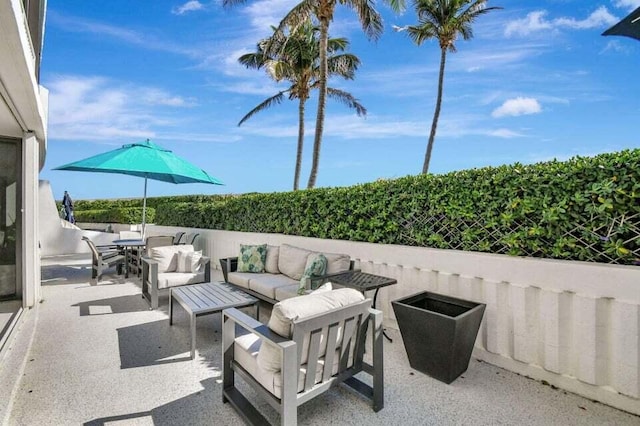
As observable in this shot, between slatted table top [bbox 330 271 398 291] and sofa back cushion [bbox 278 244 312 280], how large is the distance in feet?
2.92

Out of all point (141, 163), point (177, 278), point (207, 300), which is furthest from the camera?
point (141, 163)

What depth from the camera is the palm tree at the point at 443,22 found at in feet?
42.7

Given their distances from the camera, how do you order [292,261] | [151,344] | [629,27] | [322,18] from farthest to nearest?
1. [322,18]
2. [292,261]
3. [151,344]
4. [629,27]

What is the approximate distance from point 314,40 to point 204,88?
203 inches

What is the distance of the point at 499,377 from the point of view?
2809 mm

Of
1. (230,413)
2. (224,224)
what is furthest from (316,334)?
(224,224)

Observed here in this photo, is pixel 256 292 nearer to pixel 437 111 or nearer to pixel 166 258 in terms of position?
pixel 166 258

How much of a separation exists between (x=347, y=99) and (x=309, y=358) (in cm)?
1501

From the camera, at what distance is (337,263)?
413 centimetres

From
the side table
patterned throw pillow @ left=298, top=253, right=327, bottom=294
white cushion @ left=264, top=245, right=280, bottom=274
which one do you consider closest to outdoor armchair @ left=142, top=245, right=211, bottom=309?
white cushion @ left=264, top=245, right=280, bottom=274

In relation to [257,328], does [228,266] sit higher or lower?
lower

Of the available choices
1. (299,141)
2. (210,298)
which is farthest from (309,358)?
(299,141)

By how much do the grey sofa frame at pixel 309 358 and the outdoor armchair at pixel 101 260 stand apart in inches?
211

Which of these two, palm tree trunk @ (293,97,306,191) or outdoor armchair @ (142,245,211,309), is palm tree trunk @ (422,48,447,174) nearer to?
palm tree trunk @ (293,97,306,191)
